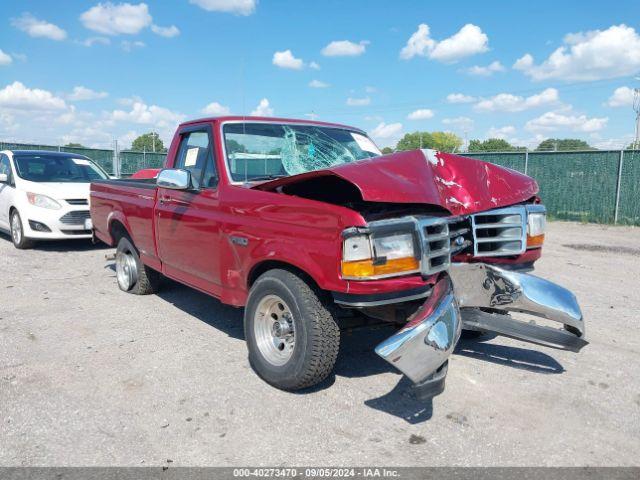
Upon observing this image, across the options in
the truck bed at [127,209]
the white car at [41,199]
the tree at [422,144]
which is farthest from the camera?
the tree at [422,144]

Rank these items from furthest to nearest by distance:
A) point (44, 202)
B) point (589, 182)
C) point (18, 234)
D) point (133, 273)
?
point (589, 182), point (18, 234), point (44, 202), point (133, 273)

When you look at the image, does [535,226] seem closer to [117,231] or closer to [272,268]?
[272,268]

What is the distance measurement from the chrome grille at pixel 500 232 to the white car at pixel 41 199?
738cm

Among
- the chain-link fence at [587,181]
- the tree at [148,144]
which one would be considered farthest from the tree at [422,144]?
the tree at [148,144]

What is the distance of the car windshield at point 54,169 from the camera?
951cm

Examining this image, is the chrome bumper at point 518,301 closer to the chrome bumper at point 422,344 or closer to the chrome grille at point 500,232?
the chrome grille at point 500,232

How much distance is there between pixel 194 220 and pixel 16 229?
253 inches

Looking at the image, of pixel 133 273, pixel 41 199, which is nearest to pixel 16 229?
pixel 41 199

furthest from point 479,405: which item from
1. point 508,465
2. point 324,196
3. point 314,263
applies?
point 324,196

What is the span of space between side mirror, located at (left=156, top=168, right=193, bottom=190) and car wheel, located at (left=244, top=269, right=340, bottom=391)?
1153 millimetres

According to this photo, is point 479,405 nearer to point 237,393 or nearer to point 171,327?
point 237,393

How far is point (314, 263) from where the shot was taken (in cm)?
324

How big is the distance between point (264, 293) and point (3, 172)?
8522 mm

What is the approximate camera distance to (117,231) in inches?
254
